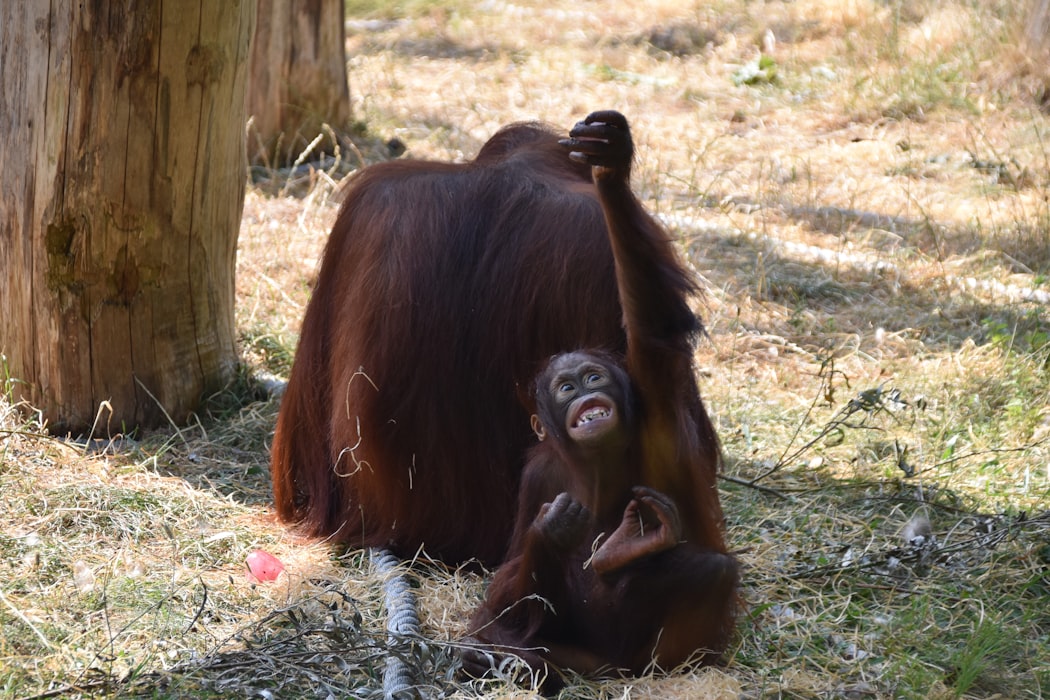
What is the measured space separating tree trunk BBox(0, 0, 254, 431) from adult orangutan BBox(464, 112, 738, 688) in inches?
68.6

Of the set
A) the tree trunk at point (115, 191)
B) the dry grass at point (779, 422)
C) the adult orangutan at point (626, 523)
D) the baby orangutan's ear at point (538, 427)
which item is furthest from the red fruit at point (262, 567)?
the tree trunk at point (115, 191)

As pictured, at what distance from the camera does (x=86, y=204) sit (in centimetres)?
390

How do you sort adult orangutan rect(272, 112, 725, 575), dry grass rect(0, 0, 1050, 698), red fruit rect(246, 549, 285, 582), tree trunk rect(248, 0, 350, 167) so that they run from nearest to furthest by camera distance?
1. dry grass rect(0, 0, 1050, 698)
2. adult orangutan rect(272, 112, 725, 575)
3. red fruit rect(246, 549, 285, 582)
4. tree trunk rect(248, 0, 350, 167)

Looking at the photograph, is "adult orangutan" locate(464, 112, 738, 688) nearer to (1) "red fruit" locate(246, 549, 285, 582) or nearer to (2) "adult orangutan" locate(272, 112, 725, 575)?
(2) "adult orangutan" locate(272, 112, 725, 575)

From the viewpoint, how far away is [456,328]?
334 cm

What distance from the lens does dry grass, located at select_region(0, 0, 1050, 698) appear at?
292 centimetres

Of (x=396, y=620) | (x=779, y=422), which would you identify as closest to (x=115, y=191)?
(x=396, y=620)

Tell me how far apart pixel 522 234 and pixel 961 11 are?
6.72 meters

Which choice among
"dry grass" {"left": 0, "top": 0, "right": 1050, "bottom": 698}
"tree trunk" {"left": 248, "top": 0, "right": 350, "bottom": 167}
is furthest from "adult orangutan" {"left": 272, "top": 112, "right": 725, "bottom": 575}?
"tree trunk" {"left": 248, "top": 0, "right": 350, "bottom": 167}

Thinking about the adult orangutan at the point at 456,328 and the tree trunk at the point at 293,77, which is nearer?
the adult orangutan at the point at 456,328

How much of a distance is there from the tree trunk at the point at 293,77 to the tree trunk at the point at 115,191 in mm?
2772

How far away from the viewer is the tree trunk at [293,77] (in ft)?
22.5

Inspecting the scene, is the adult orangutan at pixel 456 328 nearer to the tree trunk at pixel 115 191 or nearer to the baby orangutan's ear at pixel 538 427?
the baby orangutan's ear at pixel 538 427

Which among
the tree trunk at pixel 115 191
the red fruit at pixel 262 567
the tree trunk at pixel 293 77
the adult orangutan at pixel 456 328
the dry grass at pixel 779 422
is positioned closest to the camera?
the dry grass at pixel 779 422
